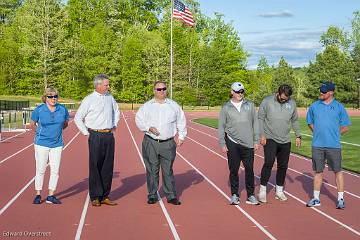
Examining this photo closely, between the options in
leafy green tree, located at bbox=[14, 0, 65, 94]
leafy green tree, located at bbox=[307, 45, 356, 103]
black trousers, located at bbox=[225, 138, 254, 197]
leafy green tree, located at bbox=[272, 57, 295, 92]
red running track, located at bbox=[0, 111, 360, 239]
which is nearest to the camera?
red running track, located at bbox=[0, 111, 360, 239]

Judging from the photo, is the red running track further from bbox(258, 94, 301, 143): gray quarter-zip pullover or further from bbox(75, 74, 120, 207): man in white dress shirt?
bbox(258, 94, 301, 143): gray quarter-zip pullover

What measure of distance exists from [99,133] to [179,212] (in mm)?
1671

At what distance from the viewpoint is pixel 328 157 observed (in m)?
8.61

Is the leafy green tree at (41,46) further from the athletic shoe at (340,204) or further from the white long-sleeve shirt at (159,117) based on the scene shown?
the athletic shoe at (340,204)

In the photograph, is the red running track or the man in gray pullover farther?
the man in gray pullover

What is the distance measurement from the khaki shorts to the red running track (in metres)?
0.61

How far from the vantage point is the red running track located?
6.87 metres

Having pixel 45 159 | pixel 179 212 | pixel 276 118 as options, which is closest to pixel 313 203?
pixel 276 118

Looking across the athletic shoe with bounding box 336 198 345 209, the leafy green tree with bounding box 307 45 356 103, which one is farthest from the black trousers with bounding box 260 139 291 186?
the leafy green tree with bounding box 307 45 356 103

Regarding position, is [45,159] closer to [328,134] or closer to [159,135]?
[159,135]

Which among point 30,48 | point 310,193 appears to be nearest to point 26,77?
point 30,48

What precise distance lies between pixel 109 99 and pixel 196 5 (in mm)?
90735

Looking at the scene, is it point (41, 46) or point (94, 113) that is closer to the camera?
point (94, 113)

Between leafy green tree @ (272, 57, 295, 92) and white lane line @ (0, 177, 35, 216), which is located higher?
leafy green tree @ (272, 57, 295, 92)
